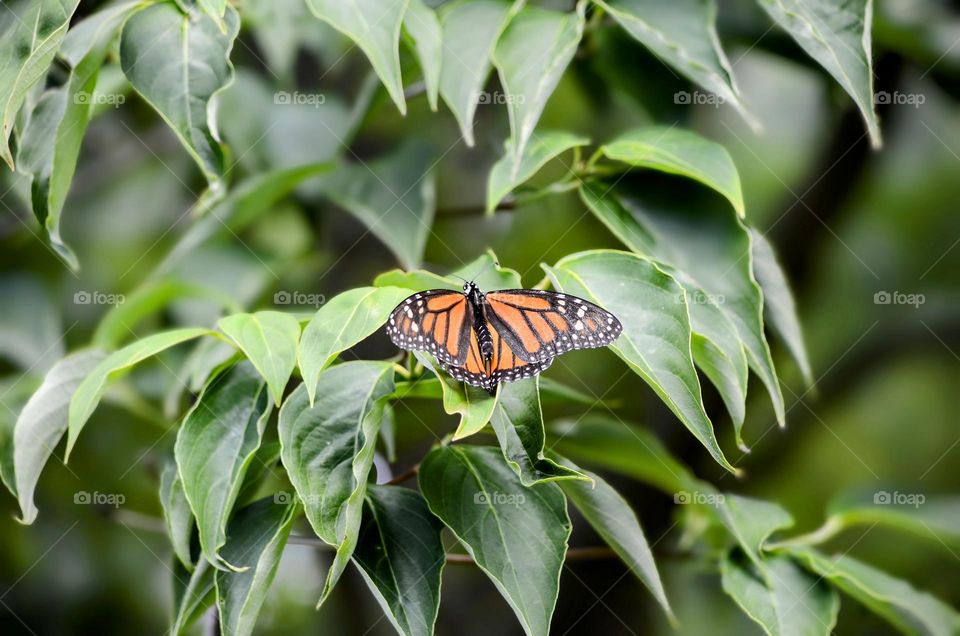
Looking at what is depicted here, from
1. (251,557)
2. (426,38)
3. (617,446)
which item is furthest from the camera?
(617,446)

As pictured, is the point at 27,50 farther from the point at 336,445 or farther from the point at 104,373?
the point at 336,445

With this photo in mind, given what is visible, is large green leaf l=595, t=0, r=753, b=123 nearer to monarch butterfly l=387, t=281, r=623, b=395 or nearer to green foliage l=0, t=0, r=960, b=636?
green foliage l=0, t=0, r=960, b=636

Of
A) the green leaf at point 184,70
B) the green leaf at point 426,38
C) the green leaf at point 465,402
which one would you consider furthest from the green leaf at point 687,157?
the green leaf at point 184,70

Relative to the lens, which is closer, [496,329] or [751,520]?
[496,329]

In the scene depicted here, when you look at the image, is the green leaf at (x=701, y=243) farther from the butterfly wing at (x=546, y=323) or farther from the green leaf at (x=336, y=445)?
the green leaf at (x=336, y=445)

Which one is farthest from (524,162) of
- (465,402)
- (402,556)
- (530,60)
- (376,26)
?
(402,556)

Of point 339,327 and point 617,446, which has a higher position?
point 339,327
